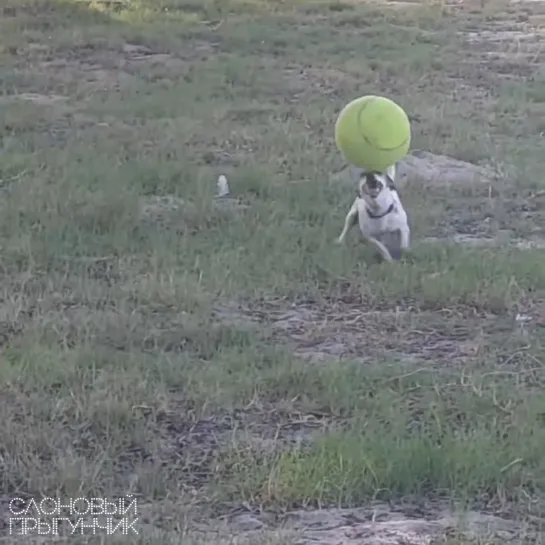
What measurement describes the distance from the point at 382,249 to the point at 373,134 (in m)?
0.64

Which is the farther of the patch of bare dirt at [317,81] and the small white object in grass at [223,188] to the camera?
the patch of bare dirt at [317,81]

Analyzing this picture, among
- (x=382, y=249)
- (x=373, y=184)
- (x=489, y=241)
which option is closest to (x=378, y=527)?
(x=382, y=249)

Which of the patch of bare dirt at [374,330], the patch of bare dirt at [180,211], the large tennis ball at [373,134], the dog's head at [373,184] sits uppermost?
the large tennis ball at [373,134]

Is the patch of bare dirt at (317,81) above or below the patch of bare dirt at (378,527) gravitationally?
above

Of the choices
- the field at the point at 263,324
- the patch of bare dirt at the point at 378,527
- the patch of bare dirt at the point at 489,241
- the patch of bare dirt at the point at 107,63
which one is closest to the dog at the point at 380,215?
the field at the point at 263,324

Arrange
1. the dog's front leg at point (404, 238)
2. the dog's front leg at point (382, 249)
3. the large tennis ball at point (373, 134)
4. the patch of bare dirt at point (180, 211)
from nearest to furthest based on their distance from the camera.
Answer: the dog's front leg at point (382, 249) < the dog's front leg at point (404, 238) < the large tennis ball at point (373, 134) < the patch of bare dirt at point (180, 211)

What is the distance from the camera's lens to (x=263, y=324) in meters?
5.41

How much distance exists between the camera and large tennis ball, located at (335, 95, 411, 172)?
6.53m

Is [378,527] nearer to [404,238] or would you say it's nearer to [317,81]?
[404,238]

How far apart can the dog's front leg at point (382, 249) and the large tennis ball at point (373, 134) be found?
454 mm

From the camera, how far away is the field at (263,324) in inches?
150

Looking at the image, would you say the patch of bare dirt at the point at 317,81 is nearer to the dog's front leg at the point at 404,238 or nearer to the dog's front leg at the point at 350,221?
the dog's front leg at the point at 350,221

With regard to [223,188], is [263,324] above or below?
below

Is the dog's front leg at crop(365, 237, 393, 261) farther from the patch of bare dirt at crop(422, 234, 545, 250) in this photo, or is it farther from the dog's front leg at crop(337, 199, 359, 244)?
the patch of bare dirt at crop(422, 234, 545, 250)
